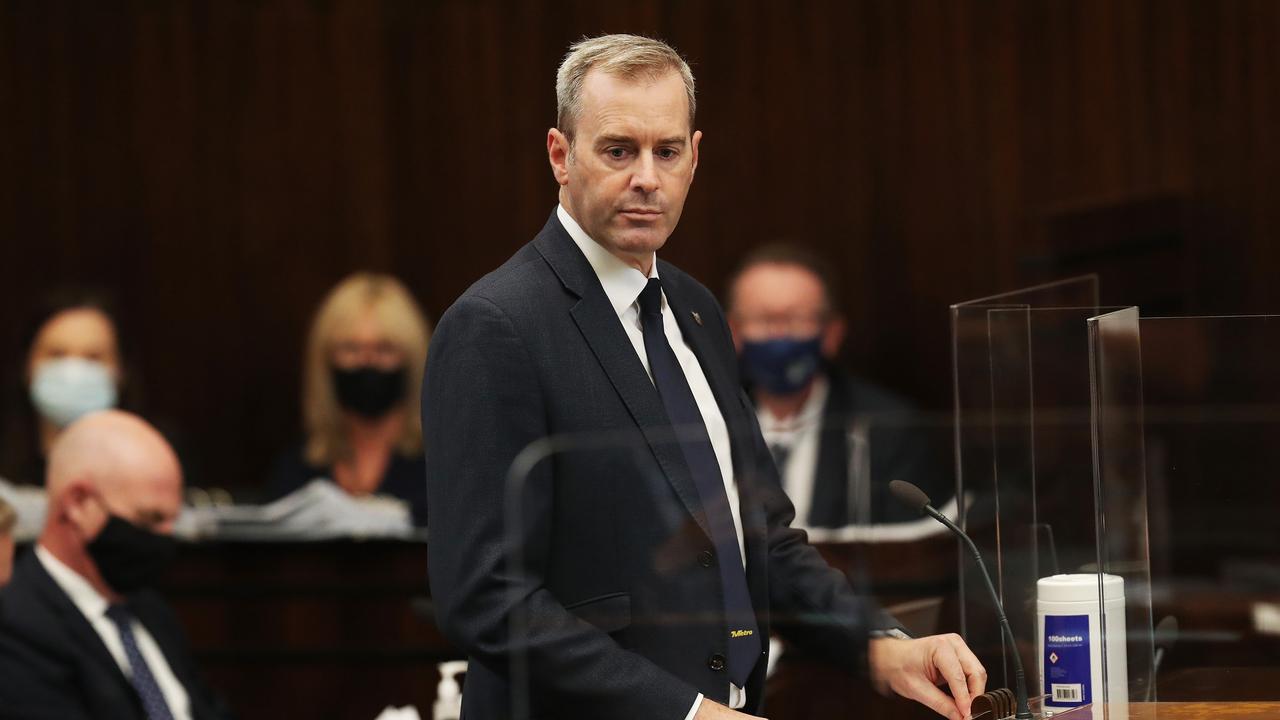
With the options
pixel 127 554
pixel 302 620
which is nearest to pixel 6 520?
pixel 127 554

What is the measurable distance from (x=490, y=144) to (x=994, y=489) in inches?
170

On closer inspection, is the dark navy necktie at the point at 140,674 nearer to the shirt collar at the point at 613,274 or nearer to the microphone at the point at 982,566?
the shirt collar at the point at 613,274

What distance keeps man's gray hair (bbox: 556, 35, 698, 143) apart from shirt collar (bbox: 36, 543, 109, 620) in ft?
5.54

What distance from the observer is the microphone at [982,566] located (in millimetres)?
1745

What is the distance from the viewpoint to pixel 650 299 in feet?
6.24

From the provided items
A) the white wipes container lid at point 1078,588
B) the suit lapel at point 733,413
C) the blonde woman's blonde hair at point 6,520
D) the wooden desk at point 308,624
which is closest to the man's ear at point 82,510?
the blonde woman's blonde hair at point 6,520

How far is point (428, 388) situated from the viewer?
180 centimetres

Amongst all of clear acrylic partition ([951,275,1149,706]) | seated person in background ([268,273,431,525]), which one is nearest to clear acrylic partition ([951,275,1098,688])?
clear acrylic partition ([951,275,1149,706])

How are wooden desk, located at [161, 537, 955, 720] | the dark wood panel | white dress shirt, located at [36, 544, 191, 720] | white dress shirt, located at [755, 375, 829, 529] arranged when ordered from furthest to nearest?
the dark wood panel < wooden desk, located at [161, 537, 955, 720] < white dress shirt, located at [36, 544, 191, 720] < white dress shirt, located at [755, 375, 829, 529]

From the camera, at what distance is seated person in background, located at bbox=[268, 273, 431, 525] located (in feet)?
16.3

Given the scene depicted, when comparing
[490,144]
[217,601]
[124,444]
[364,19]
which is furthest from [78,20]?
[124,444]

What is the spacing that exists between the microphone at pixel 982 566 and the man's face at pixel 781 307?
287 centimetres

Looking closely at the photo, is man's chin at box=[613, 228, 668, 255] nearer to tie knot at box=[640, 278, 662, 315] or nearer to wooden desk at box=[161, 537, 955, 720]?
tie knot at box=[640, 278, 662, 315]

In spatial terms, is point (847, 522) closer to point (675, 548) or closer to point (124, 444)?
point (675, 548)
